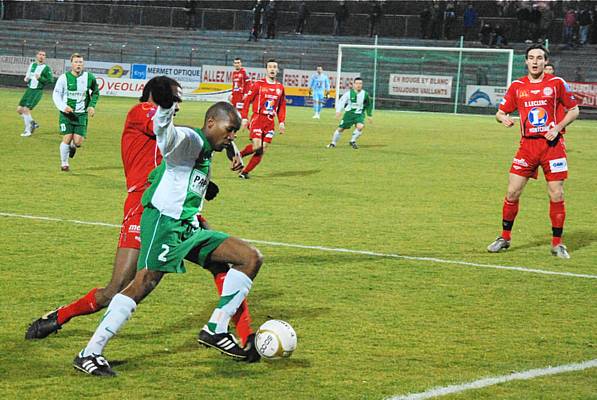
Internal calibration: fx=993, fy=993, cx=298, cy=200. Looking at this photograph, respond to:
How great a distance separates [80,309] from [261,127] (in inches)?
493

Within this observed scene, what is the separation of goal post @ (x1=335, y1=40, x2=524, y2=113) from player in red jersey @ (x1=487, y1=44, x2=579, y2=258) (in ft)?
105

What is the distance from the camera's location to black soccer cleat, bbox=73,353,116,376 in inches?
232

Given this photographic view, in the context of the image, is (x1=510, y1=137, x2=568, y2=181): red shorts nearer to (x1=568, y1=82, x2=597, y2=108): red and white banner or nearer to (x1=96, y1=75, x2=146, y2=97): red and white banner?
(x1=568, y1=82, x2=597, y2=108): red and white banner

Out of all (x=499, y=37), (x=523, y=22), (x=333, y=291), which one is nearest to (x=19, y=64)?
(x=499, y=37)

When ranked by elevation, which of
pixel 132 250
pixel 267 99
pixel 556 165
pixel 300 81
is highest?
pixel 300 81

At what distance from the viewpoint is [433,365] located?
20.9 feet

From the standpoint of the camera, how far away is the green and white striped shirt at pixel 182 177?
5949 mm

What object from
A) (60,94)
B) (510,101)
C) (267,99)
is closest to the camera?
(510,101)

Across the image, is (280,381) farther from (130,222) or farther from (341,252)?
(341,252)

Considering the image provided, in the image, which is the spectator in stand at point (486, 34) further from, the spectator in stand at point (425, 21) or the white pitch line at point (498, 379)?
the white pitch line at point (498, 379)

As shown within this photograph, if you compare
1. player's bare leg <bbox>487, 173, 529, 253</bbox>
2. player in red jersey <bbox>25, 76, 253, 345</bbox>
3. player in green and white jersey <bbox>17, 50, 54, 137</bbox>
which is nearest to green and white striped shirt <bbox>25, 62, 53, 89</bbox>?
player in green and white jersey <bbox>17, 50, 54, 137</bbox>

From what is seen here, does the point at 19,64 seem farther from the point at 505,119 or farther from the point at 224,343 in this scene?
the point at 224,343

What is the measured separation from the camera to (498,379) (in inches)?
239

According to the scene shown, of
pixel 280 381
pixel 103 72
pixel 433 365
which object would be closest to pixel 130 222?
pixel 280 381
